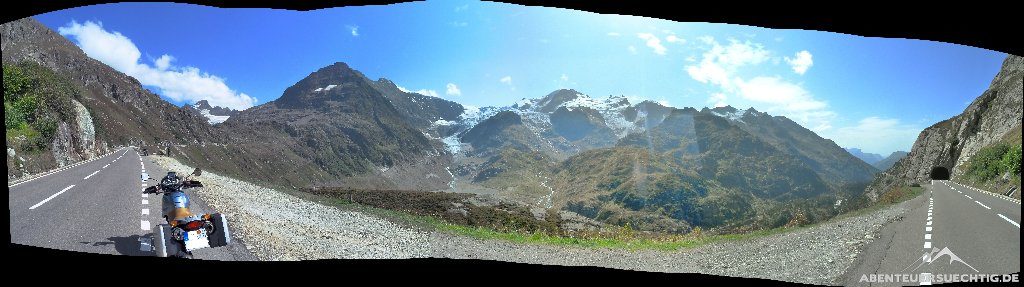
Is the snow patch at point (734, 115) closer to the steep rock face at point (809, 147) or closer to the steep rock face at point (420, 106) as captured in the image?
the steep rock face at point (809, 147)

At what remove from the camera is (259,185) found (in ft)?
13.7

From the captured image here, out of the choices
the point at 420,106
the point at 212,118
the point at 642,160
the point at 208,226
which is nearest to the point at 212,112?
the point at 212,118

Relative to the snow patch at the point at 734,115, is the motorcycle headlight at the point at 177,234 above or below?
below

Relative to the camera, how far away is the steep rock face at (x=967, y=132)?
10.9 ft

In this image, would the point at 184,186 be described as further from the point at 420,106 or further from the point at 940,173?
the point at 940,173

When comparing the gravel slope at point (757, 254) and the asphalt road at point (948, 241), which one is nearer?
the asphalt road at point (948, 241)

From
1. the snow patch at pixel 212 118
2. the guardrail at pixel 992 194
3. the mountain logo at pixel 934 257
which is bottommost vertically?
the mountain logo at pixel 934 257

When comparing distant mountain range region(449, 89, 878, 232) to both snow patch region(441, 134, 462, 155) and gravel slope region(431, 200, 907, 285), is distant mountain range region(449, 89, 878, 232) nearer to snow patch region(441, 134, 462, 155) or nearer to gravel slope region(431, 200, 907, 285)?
snow patch region(441, 134, 462, 155)

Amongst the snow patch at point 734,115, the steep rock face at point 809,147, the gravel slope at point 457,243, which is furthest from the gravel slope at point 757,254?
the snow patch at point 734,115

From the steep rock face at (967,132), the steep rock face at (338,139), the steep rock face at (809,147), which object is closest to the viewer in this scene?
the steep rock face at (967,132)

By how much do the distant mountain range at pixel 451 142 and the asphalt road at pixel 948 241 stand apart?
60cm

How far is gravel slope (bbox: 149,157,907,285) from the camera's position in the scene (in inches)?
138

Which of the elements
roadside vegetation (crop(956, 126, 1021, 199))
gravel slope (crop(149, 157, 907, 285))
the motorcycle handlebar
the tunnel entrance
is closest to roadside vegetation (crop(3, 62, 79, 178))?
the motorcycle handlebar

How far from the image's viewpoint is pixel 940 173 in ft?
12.2
